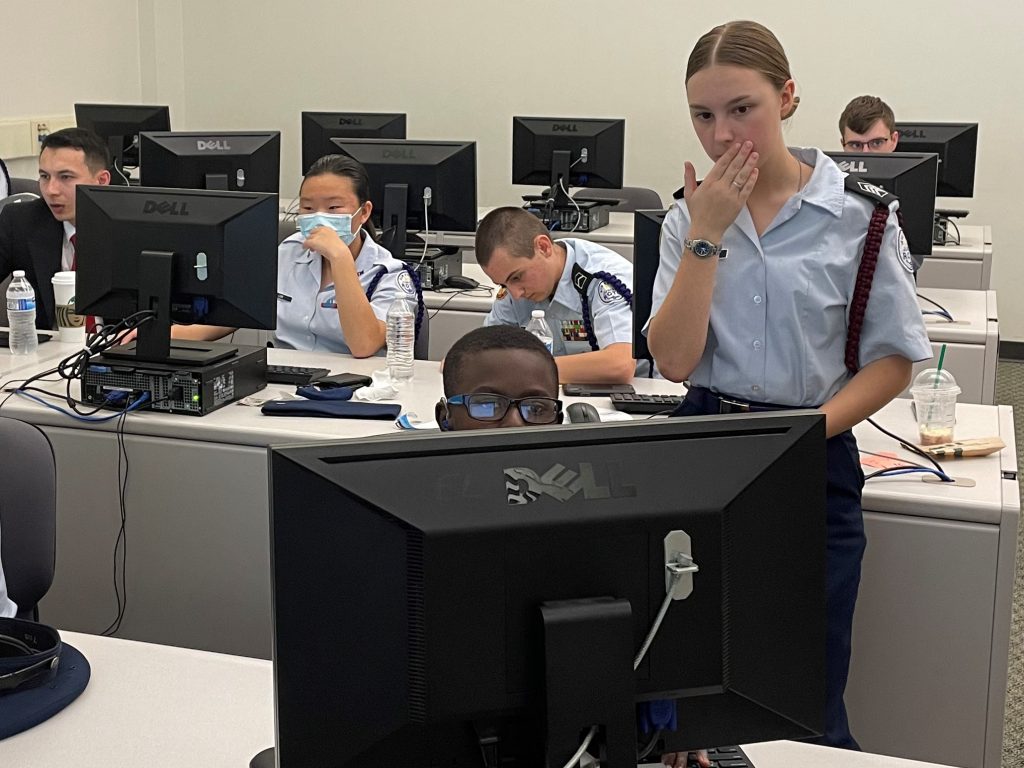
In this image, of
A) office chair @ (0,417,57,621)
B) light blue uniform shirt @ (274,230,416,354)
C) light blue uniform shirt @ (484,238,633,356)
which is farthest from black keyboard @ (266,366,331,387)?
office chair @ (0,417,57,621)

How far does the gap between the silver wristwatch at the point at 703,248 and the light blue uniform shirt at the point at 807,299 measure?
3.5 inches

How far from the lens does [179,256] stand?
2502mm

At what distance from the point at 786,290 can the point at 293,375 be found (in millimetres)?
1374

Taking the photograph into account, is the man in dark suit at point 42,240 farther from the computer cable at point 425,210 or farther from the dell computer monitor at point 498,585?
the dell computer monitor at point 498,585

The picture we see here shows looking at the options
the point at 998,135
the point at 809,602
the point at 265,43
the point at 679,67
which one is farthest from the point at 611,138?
the point at 809,602

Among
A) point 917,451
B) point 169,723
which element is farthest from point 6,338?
point 917,451

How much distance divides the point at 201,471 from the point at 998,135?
198 inches

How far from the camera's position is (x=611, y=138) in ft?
16.2

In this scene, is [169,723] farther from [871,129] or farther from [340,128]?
[340,128]

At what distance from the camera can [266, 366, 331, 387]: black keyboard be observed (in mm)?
2754

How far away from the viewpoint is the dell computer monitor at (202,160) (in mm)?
3869

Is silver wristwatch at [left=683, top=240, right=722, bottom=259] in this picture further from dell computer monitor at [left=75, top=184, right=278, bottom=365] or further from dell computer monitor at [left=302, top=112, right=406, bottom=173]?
dell computer monitor at [left=302, top=112, right=406, bottom=173]

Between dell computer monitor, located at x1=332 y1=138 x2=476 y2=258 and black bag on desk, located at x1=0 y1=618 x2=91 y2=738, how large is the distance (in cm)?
275

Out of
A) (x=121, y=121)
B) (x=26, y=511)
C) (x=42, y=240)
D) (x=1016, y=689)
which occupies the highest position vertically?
(x=121, y=121)
